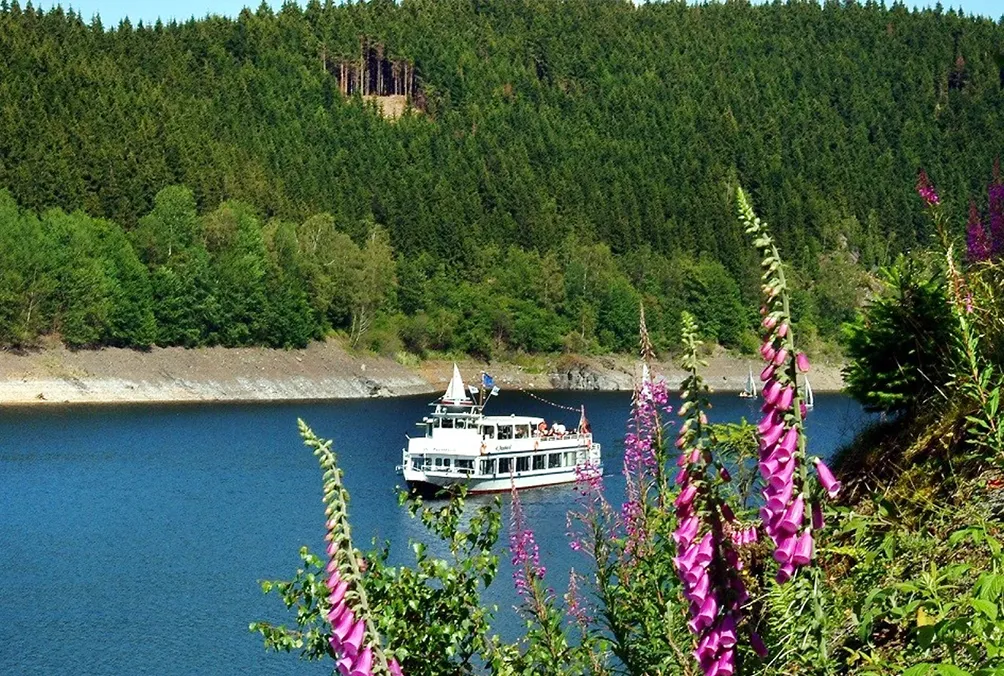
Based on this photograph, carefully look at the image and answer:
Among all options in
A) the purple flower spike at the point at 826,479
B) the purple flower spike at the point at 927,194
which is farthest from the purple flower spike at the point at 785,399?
the purple flower spike at the point at 927,194

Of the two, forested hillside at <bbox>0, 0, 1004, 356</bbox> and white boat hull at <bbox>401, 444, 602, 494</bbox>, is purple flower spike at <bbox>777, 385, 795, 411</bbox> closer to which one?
white boat hull at <bbox>401, 444, 602, 494</bbox>

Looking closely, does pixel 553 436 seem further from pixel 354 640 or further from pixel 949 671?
pixel 949 671

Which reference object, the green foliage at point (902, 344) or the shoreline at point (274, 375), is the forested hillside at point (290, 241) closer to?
the shoreline at point (274, 375)

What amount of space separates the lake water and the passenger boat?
1696mm

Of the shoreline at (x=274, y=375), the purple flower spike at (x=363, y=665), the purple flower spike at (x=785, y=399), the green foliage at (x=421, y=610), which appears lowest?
the shoreline at (x=274, y=375)

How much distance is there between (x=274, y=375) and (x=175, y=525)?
2747 inches

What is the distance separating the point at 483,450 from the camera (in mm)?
70188

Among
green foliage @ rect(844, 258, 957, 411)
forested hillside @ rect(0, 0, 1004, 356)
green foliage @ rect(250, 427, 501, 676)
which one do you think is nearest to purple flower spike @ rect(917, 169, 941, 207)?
green foliage @ rect(844, 258, 957, 411)

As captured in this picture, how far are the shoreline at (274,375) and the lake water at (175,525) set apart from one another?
294 inches

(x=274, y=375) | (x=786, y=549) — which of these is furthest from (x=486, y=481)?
(x=786, y=549)

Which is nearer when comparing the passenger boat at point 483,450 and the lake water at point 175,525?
the lake water at point 175,525

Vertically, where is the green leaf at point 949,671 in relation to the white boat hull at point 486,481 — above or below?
above

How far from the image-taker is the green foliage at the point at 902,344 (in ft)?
35.9

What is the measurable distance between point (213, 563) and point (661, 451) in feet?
137
